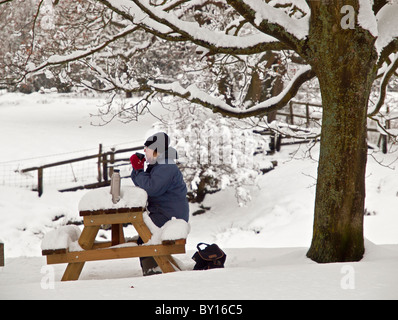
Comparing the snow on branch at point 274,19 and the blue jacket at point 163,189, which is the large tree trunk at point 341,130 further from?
the blue jacket at point 163,189

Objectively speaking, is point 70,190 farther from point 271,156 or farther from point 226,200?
point 271,156

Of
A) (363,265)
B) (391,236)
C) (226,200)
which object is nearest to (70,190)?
(226,200)

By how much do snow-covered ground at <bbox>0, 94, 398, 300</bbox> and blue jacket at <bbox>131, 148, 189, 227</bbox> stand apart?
2.57 ft

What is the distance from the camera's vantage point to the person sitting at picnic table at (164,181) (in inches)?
199

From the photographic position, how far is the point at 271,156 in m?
16.4

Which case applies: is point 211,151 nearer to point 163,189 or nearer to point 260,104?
point 260,104

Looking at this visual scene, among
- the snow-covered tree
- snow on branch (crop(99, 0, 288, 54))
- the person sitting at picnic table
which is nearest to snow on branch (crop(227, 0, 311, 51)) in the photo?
the snow-covered tree

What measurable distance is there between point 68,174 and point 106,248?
11557 mm

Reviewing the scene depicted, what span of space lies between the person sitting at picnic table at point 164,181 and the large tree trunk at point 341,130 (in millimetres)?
1496

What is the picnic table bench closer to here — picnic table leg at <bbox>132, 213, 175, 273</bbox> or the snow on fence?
picnic table leg at <bbox>132, 213, 175, 273</bbox>

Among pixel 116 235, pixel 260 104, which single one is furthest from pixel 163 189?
pixel 260 104

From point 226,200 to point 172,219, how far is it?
28.3 feet

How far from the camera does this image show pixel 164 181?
502 centimetres
